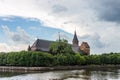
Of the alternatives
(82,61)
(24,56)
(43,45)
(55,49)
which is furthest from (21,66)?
(43,45)

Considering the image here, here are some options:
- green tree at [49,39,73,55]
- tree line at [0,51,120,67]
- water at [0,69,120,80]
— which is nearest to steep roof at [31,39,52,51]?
green tree at [49,39,73,55]

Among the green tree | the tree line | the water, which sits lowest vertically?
the water

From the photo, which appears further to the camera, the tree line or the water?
the tree line

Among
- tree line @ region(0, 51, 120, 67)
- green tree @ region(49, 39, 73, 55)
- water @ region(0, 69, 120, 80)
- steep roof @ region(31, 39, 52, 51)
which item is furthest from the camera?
steep roof @ region(31, 39, 52, 51)

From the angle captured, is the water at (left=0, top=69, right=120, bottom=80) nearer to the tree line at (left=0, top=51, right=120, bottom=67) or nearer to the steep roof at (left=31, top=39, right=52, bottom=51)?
the tree line at (left=0, top=51, right=120, bottom=67)

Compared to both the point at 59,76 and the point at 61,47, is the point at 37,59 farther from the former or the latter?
the point at 59,76

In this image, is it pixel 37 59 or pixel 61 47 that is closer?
pixel 37 59

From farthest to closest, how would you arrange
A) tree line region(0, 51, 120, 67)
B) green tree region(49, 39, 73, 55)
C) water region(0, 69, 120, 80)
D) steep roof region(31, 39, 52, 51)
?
steep roof region(31, 39, 52, 51) < green tree region(49, 39, 73, 55) < tree line region(0, 51, 120, 67) < water region(0, 69, 120, 80)

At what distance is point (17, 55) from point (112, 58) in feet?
234

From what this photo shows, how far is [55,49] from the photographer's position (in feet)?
484

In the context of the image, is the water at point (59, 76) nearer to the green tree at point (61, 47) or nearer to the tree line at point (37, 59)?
the tree line at point (37, 59)

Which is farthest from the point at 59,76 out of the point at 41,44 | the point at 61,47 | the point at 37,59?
the point at 41,44

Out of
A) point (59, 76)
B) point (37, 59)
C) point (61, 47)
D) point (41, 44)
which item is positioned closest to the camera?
point (59, 76)

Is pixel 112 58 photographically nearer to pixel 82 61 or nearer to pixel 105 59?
pixel 105 59
